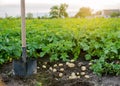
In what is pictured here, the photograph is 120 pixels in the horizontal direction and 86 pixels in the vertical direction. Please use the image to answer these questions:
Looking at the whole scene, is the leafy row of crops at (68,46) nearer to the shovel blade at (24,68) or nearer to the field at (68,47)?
the field at (68,47)

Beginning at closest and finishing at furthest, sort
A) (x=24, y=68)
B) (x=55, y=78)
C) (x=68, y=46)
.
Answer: (x=55, y=78), (x=24, y=68), (x=68, y=46)

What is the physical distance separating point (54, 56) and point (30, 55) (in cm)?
32

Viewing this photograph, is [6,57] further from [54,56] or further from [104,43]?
[104,43]

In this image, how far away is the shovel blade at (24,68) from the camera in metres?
4.27

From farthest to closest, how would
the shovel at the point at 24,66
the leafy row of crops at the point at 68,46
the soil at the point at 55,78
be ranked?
1. the leafy row of crops at the point at 68,46
2. the shovel at the point at 24,66
3. the soil at the point at 55,78

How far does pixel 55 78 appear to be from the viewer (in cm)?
417

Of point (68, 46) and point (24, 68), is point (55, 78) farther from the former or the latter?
point (68, 46)

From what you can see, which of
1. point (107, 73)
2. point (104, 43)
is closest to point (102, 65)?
point (107, 73)

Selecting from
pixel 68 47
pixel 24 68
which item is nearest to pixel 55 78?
pixel 24 68

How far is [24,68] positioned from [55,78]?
382 millimetres

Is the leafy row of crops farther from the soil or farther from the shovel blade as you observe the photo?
the shovel blade

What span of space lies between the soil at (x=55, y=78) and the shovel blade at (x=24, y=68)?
6cm

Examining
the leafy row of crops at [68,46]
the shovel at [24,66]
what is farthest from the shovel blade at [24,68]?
the leafy row of crops at [68,46]

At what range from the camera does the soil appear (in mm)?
3993
